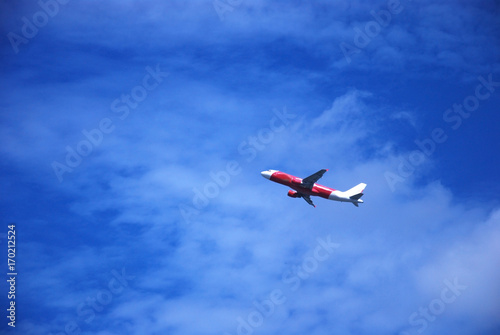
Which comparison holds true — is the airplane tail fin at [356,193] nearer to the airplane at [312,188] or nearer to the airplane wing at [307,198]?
the airplane at [312,188]

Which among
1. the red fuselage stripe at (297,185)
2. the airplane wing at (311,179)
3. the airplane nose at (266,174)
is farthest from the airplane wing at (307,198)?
the airplane nose at (266,174)

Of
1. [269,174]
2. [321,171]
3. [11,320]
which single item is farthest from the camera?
[269,174]

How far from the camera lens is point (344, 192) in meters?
153

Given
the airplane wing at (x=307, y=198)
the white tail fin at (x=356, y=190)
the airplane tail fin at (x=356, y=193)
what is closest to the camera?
the airplane tail fin at (x=356, y=193)

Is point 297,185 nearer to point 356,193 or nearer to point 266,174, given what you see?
point 266,174

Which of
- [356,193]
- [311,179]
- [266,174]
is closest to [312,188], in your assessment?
[311,179]

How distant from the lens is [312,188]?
154000mm

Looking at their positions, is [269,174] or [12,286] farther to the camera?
[269,174]

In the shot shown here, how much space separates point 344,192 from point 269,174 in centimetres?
2035

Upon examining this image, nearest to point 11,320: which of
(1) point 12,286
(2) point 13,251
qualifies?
(1) point 12,286

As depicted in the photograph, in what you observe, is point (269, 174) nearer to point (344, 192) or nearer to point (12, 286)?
point (344, 192)

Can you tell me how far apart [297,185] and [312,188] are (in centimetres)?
399

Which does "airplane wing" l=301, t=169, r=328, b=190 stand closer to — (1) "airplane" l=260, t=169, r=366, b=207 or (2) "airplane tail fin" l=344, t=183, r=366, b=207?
(1) "airplane" l=260, t=169, r=366, b=207

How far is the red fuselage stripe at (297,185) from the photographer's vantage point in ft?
503
